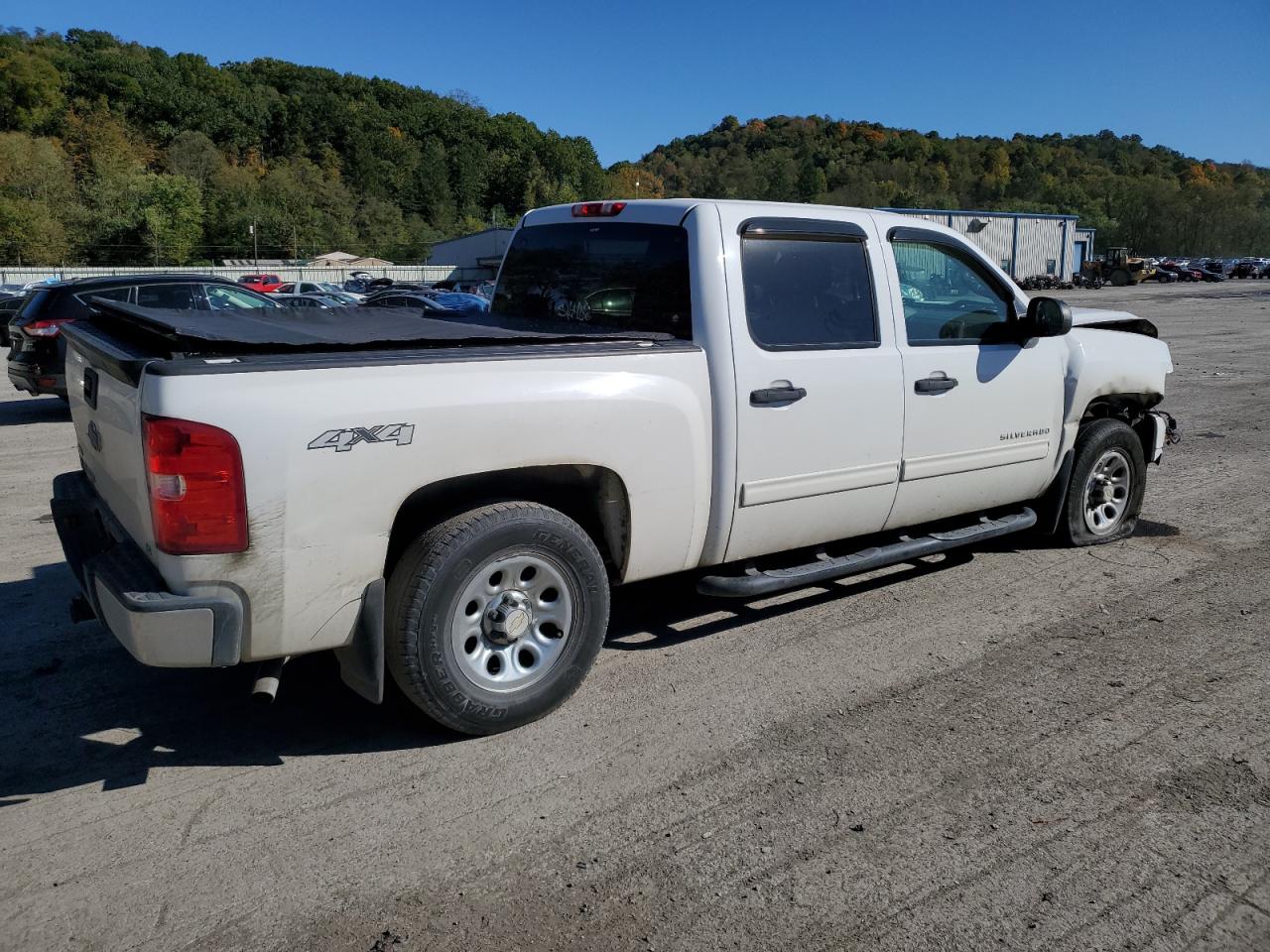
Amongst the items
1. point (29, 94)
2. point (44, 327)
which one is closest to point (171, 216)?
point (29, 94)

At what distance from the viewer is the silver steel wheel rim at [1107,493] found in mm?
6098

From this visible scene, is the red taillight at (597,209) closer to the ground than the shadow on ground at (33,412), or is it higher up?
Answer: higher up

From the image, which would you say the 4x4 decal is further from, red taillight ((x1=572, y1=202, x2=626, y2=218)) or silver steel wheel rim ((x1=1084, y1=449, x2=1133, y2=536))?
silver steel wheel rim ((x1=1084, y1=449, x2=1133, y2=536))

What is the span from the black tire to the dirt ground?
0.79m

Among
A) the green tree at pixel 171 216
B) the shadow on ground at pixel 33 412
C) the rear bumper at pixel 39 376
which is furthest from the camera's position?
the green tree at pixel 171 216

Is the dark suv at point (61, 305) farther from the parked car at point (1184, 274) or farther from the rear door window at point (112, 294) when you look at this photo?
the parked car at point (1184, 274)

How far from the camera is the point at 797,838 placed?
3162 mm

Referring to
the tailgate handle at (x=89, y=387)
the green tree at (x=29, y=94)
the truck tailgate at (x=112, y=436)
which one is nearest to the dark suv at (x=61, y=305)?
the truck tailgate at (x=112, y=436)

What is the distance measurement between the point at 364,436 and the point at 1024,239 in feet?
A: 231

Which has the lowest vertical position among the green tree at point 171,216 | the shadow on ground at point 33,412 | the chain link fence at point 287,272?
the shadow on ground at point 33,412

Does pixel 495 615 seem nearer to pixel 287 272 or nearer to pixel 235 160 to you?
pixel 287 272

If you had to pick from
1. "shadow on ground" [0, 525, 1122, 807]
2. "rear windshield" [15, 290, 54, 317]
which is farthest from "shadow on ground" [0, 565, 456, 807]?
"rear windshield" [15, 290, 54, 317]

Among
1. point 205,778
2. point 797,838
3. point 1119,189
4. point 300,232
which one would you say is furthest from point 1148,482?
point 1119,189

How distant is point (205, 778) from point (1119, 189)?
158m
